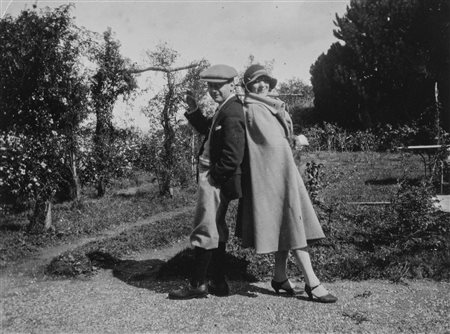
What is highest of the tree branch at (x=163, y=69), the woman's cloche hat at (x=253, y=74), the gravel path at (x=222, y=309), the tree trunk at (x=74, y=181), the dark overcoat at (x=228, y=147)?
the tree branch at (x=163, y=69)

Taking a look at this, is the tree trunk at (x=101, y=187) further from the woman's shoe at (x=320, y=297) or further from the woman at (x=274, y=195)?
the woman's shoe at (x=320, y=297)

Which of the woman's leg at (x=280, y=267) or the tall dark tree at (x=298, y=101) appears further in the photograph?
the tall dark tree at (x=298, y=101)

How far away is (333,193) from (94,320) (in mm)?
6555

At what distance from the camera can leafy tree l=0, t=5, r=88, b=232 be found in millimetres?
6547

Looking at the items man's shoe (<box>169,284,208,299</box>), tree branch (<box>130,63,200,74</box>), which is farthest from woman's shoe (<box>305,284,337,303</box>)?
tree branch (<box>130,63,200,74</box>)

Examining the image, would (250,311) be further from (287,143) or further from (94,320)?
(287,143)

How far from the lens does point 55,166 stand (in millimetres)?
6938

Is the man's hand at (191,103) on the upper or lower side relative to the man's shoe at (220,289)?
upper

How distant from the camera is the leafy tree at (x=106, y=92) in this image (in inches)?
404

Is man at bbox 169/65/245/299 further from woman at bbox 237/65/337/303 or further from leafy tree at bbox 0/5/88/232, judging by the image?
leafy tree at bbox 0/5/88/232

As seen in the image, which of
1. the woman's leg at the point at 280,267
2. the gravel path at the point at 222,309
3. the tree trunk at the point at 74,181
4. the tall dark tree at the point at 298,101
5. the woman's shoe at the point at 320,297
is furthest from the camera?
the tall dark tree at the point at 298,101

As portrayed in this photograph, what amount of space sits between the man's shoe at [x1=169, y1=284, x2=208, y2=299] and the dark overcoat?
30.9 inches

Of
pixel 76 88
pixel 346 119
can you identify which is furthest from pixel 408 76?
pixel 76 88

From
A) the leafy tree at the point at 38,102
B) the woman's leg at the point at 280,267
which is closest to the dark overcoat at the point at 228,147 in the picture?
the woman's leg at the point at 280,267
